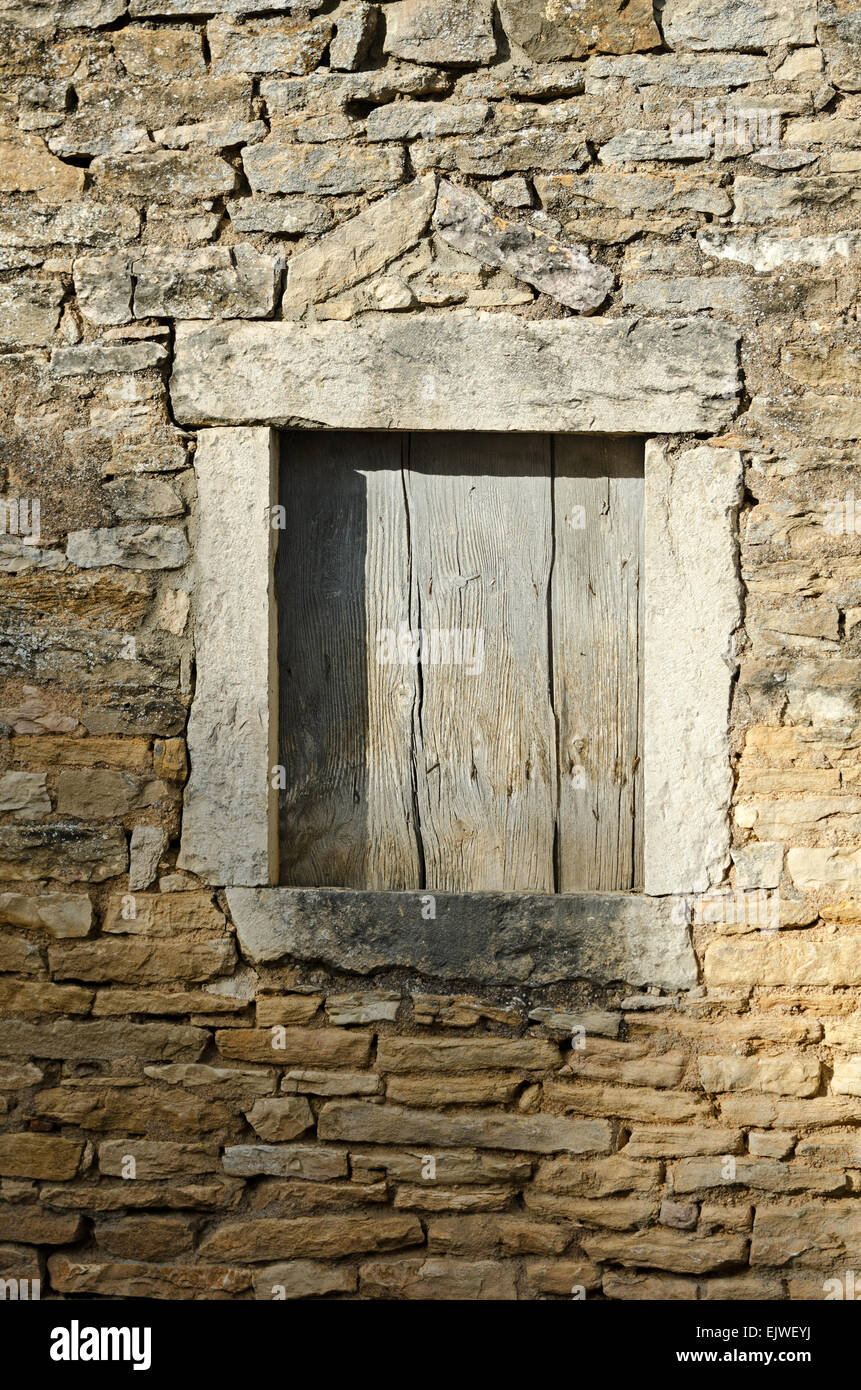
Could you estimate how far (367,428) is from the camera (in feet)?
8.49

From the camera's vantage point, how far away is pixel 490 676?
2.69m

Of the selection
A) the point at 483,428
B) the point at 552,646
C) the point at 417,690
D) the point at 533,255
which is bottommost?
the point at 417,690

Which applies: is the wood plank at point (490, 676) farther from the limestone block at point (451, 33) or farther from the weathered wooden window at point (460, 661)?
the limestone block at point (451, 33)

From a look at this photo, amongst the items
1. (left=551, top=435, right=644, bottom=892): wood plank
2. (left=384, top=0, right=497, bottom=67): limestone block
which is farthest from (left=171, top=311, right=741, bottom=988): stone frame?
(left=384, top=0, right=497, bottom=67): limestone block

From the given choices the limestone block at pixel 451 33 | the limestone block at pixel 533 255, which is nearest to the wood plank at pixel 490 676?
the limestone block at pixel 533 255

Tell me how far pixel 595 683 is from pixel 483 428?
2.29 feet

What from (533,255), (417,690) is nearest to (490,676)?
(417,690)

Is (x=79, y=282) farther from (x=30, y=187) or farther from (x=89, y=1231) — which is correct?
(x=89, y=1231)

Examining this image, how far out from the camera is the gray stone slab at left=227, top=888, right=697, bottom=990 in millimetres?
2533

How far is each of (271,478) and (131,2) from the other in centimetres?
124

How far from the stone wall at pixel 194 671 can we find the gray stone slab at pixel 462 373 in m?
0.05

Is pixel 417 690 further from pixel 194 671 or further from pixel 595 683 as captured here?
pixel 194 671

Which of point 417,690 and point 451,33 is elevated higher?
point 451,33

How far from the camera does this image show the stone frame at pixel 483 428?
2.53m
